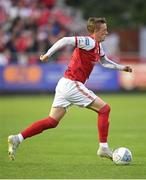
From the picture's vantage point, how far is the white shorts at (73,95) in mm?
11594

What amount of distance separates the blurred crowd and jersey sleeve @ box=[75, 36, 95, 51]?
18454 millimetres

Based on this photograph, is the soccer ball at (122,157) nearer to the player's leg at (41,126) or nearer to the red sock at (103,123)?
the red sock at (103,123)

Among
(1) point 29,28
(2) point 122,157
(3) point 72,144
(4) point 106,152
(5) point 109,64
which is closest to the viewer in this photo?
(2) point 122,157

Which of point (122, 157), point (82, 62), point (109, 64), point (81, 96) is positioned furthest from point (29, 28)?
point (122, 157)

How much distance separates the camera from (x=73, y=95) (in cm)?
1162

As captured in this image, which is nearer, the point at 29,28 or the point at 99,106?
the point at 99,106

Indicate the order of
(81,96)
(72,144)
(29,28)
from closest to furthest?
(81,96), (72,144), (29,28)

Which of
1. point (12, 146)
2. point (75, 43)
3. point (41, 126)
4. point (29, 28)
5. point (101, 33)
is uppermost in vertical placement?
point (101, 33)

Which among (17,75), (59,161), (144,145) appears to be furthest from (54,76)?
(59,161)

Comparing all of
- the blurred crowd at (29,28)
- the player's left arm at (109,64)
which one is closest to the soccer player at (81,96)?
the player's left arm at (109,64)

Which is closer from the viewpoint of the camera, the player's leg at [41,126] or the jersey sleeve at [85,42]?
the jersey sleeve at [85,42]

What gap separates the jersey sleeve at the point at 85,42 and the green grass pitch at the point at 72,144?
175 cm

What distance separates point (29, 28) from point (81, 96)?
2130cm

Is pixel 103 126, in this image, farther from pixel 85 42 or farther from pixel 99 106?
pixel 85 42
